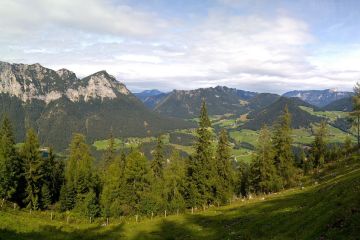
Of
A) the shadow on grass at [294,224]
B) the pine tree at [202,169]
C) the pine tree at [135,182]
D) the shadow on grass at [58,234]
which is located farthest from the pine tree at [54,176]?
the shadow on grass at [294,224]

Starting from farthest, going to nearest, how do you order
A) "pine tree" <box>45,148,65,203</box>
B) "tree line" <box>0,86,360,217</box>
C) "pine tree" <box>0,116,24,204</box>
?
1. "pine tree" <box>45,148,65,203</box>
2. "tree line" <box>0,86,360,217</box>
3. "pine tree" <box>0,116,24,204</box>

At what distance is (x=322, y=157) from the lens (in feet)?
374

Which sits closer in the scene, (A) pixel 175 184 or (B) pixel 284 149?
(A) pixel 175 184

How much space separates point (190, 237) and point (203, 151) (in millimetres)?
39787

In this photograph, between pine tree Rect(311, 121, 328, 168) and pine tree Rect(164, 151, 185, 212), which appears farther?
pine tree Rect(311, 121, 328, 168)

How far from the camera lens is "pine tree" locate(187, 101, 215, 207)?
80812 millimetres

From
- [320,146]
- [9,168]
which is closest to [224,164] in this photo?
[320,146]

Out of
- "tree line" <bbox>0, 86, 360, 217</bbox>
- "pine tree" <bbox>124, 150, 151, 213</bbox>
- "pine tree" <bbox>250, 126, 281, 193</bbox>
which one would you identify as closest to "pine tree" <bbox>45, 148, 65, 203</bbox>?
"tree line" <bbox>0, 86, 360, 217</bbox>

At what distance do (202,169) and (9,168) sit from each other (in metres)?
44.2

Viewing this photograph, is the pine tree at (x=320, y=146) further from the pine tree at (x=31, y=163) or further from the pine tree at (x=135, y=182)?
the pine tree at (x=31, y=163)

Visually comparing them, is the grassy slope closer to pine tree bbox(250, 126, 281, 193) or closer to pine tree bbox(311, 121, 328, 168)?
pine tree bbox(250, 126, 281, 193)

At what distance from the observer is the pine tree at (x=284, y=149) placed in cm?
9425

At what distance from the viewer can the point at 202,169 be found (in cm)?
8119

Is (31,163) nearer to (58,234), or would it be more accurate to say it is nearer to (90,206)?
(90,206)
